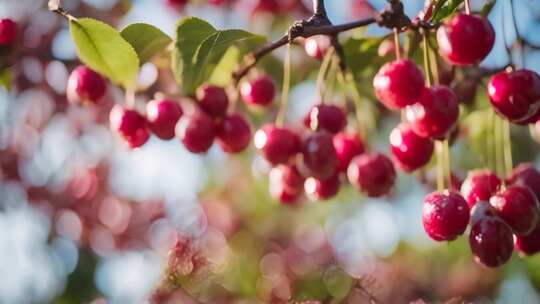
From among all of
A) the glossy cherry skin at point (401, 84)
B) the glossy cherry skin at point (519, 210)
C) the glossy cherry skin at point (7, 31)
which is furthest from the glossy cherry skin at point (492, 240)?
the glossy cherry skin at point (7, 31)

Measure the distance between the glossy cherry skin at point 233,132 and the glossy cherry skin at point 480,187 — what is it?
0.50 m

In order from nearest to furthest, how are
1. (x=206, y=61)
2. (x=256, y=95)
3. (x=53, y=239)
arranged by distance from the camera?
(x=206, y=61)
(x=256, y=95)
(x=53, y=239)

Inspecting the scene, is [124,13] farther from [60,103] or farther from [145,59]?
[145,59]

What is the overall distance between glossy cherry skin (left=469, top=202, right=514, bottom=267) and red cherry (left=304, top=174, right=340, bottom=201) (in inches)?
15.8

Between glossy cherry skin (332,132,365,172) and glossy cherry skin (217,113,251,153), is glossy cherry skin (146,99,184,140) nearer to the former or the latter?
glossy cherry skin (217,113,251,153)

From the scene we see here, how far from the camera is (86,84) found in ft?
6.30

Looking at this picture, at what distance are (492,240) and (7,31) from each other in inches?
44.7

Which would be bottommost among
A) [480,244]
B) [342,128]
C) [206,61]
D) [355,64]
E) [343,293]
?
[343,293]

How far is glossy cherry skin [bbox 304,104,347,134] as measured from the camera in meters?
1.81

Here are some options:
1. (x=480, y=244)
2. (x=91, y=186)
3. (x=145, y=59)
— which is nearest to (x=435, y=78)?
(x=480, y=244)

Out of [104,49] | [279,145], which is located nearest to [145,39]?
[104,49]

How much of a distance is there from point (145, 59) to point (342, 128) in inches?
17.9

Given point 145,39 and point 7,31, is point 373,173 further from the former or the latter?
point 7,31

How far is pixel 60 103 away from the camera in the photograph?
313 centimetres
